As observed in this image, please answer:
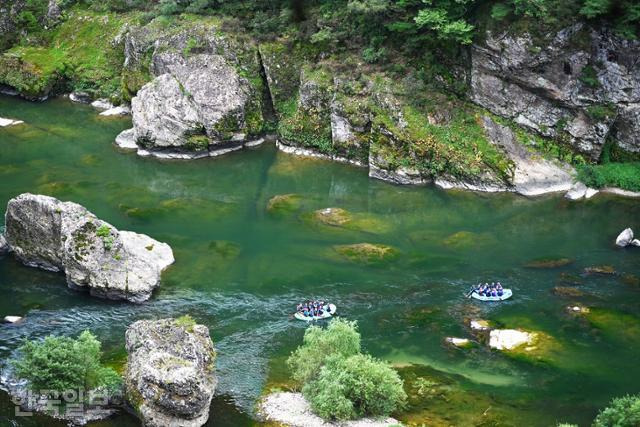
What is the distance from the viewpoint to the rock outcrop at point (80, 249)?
33594mm

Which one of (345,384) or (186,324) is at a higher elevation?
(186,324)

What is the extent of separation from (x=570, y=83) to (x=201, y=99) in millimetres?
26819

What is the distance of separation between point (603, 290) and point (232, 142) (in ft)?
95.5

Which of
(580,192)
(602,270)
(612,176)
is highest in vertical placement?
(612,176)

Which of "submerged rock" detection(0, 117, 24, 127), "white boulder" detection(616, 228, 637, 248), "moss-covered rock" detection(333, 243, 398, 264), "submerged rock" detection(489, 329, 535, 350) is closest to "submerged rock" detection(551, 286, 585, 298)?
"submerged rock" detection(489, 329, 535, 350)

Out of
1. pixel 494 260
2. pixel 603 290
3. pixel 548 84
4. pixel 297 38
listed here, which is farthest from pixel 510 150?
pixel 297 38

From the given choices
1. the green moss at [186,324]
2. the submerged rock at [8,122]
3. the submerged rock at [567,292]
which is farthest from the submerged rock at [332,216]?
the submerged rock at [8,122]

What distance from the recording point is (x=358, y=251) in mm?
38438

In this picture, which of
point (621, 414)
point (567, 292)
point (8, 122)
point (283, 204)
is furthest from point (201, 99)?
point (621, 414)

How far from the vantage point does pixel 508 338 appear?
31172 mm

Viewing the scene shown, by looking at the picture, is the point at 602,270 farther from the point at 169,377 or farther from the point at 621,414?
the point at 169,377

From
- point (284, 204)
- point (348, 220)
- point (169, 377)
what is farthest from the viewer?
point (284, 204)

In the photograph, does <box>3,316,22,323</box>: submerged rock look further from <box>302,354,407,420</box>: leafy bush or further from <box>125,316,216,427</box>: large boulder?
<box>302,354,407,420</box>: leafy bush

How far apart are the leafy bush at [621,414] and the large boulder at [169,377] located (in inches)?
582
